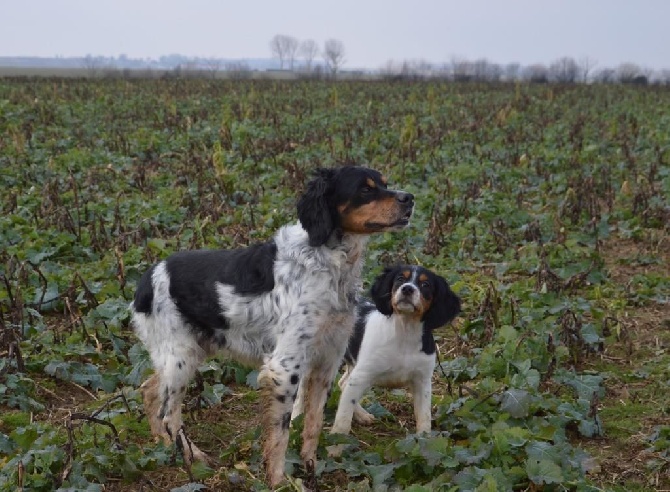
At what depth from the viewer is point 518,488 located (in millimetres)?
3943

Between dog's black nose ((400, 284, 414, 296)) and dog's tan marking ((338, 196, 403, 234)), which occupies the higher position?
dog's tan marking ((338, 196, 403, 234))

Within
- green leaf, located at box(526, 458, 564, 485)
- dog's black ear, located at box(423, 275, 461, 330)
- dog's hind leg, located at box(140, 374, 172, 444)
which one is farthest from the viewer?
dog's black ear, located at box(423, 275, 461, 330)

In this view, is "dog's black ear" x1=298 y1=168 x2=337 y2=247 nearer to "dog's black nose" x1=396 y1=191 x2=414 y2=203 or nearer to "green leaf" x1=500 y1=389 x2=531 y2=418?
"dog's black nose" x1=396 y1=191 x2=414 y2=203

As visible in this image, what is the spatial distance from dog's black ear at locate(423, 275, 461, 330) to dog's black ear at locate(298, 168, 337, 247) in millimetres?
857

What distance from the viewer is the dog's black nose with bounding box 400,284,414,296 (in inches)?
176

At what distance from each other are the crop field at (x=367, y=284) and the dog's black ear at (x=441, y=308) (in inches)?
16.2

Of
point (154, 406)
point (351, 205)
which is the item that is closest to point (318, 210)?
point (351, 205)

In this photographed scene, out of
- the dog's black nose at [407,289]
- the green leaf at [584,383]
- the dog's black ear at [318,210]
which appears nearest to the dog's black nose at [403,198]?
the dog's black ear at [318,210]

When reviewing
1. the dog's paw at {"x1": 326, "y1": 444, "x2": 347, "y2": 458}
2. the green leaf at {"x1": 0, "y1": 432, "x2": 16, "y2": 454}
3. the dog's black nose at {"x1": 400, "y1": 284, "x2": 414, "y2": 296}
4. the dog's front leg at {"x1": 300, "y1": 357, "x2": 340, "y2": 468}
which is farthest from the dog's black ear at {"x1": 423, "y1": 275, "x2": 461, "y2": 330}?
the green leaf at {"x1": 0, "y1": 432, "x2": 16, "y2": 454}

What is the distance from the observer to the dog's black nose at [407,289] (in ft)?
14.7

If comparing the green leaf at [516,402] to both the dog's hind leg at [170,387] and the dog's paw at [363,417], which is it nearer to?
the dog's paw at [363,417]

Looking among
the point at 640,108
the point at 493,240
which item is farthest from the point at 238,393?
the point at 640,108

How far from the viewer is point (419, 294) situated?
450 cm

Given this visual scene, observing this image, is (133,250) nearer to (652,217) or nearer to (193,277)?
→ (193,277)
